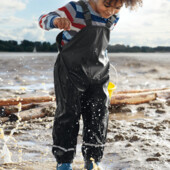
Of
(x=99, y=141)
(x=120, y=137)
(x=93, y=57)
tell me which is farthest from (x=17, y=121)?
(x=93, y=57)

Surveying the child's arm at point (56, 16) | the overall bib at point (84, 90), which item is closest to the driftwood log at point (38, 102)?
the overall bib at point (84, 90)

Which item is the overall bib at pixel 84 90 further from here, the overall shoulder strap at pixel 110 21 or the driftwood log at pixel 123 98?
the driftwood log at pixel 123 98

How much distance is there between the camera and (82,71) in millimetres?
2307

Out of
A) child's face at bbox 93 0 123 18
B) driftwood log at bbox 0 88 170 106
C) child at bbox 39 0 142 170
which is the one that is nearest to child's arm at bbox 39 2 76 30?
child at bbox 39 0 142 170

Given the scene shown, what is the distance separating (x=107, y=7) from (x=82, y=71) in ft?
1.77

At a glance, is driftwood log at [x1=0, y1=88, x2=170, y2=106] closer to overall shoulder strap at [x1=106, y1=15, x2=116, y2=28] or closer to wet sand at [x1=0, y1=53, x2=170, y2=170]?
wet sand at [x1=0, y1=53, x2=170, y2=170]

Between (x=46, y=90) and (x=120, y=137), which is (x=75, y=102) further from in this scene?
(x=46, y=90)

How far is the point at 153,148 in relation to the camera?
3.08 metres

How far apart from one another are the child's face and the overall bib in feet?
0.28

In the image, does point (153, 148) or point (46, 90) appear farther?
point (46, 90)

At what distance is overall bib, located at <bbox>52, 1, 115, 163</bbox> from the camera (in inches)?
90.5

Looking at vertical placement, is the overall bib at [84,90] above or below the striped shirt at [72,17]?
below

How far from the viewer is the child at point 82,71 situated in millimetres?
2297

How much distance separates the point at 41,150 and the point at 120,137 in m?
0.94
